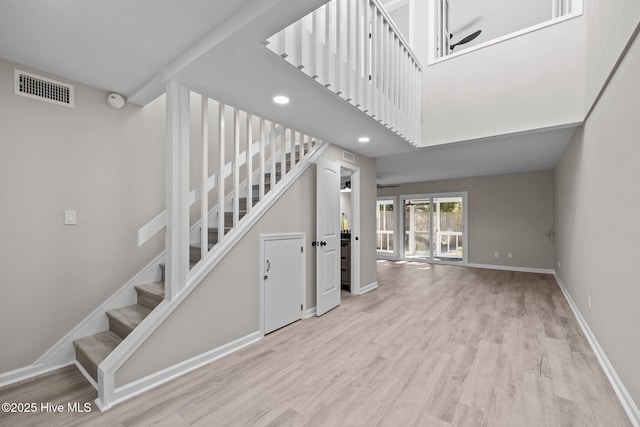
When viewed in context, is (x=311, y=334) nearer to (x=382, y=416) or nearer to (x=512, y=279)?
(x=382, y=416)

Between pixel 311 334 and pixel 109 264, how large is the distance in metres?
2.08

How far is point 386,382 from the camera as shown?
2.13m

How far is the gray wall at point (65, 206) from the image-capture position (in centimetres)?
216

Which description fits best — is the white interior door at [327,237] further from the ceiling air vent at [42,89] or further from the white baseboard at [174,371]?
the ceiling air vent at [42,89]

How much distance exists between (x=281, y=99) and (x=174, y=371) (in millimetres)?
2439

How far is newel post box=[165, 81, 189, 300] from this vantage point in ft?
7.44

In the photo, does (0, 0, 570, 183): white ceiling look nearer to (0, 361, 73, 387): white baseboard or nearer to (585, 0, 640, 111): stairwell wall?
(585, 0, 640, 111): stairwell wall

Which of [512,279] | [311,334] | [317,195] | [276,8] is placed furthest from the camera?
[512,279]

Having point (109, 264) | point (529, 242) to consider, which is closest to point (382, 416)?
point (109, 264)

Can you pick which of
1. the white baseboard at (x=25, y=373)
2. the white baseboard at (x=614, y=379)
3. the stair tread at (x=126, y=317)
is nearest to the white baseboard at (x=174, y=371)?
the stair tread at (x=126, y=317)

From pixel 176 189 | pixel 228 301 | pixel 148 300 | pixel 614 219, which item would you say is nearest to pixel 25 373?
pixel 148 300

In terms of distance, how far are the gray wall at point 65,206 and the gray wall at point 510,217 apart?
A: 7.37 m

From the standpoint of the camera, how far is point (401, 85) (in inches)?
141

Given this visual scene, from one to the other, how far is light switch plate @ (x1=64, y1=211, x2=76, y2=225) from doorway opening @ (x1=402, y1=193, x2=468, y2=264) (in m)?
7.73
